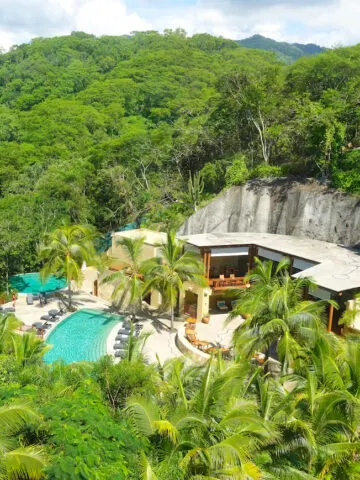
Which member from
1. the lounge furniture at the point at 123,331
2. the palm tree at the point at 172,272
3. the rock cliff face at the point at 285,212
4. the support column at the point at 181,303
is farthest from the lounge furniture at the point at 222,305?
the rock cliff face at the point at 285,212

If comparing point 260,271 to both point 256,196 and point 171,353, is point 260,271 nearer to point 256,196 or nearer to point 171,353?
point 171,353

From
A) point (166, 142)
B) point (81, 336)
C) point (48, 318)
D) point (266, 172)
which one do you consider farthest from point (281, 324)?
point (166, 142)

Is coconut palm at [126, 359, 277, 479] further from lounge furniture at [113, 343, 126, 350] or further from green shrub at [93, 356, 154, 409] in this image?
lounge furniture at [113, 343, 126, 350]

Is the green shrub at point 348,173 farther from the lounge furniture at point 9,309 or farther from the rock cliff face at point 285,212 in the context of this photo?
the lounge furniture at point 9,309

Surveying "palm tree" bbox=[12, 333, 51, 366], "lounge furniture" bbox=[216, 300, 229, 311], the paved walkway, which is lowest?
the paved walkway

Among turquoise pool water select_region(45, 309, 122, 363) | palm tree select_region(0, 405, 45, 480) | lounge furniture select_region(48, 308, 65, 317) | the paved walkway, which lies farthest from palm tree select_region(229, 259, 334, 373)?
lounge furniture select_region(48, 308, 65, 317)

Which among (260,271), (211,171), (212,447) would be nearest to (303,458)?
(212,447)

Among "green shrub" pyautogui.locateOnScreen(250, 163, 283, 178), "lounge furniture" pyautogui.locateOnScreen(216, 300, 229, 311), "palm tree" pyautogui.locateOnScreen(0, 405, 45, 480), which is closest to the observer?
"palm tree" pyautogui.locateOnScreen(0, 405, 45, 480)
